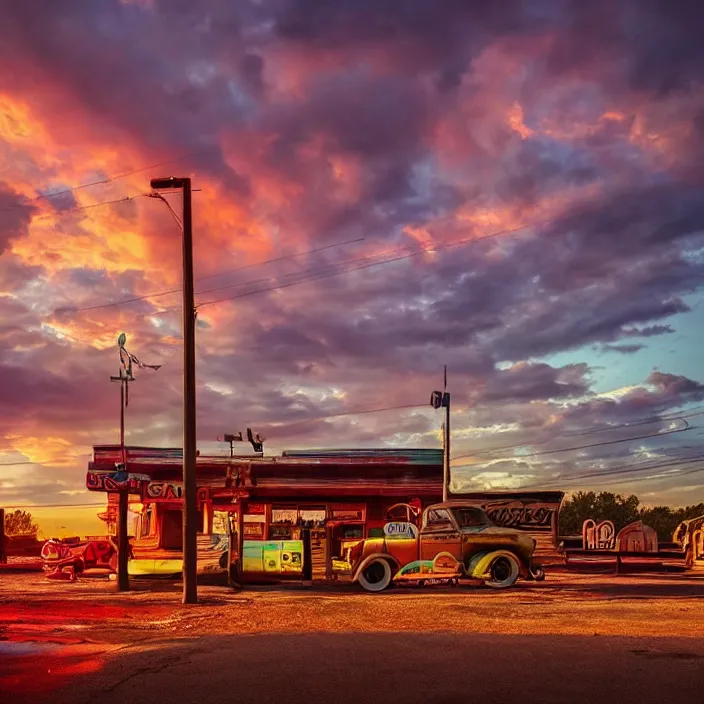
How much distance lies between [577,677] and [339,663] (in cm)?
272

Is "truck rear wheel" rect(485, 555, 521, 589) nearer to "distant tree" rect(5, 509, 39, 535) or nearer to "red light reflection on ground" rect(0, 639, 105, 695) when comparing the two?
"red light reflection on ground" rect(0, 639, 105, 695)

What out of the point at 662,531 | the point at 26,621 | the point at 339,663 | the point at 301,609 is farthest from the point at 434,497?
the point at 662,531

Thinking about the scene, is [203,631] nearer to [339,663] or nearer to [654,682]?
[339,663]

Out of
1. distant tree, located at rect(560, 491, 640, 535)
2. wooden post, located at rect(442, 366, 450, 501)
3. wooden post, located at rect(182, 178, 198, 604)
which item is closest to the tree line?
distant tree, located at rect(560, 491, 640, 535)

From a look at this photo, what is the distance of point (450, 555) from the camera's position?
24.9 m

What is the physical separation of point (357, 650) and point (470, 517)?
14.1m

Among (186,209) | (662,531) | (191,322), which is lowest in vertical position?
(662,531)

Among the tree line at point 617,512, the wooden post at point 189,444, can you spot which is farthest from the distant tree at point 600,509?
the wooden post at point 189,444

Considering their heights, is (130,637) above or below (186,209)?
below

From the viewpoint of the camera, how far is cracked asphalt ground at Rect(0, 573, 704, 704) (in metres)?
8.67

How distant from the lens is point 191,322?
71.5ft

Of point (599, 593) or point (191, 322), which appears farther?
point (599, 593)

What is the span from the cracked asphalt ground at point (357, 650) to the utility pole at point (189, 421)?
0.92 metres

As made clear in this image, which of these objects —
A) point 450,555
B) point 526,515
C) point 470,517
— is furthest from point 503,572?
point 526,515
